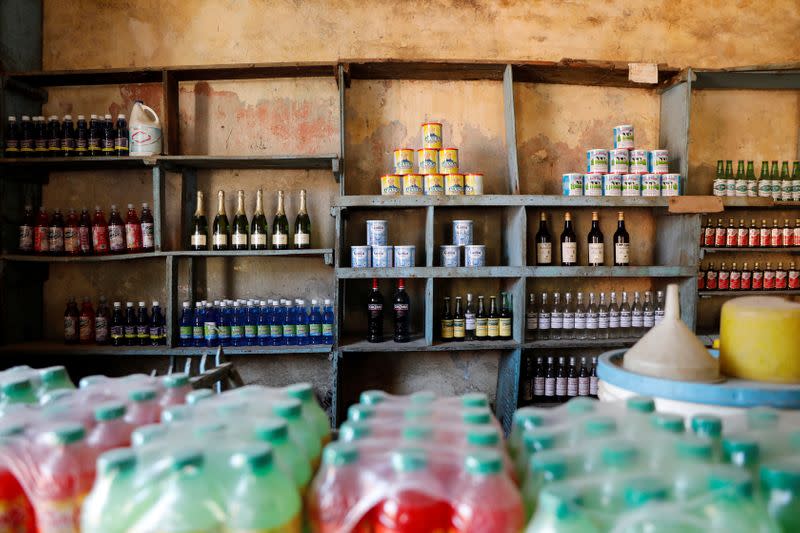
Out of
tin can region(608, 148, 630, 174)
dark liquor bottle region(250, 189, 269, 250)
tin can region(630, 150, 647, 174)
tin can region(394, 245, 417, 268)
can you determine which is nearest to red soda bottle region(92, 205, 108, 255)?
dark liquor bottle region(250, 189, 269, 250)

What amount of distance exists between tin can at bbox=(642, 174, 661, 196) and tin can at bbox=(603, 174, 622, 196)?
142 mm

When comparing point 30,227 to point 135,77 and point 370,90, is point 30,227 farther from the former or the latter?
point 370,90


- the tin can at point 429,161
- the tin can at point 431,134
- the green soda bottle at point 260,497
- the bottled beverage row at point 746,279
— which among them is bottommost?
the green soda bottle at point 260,497

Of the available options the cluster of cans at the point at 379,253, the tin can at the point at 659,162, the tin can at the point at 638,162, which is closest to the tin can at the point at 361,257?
the cluster of cans at the point at 379,253

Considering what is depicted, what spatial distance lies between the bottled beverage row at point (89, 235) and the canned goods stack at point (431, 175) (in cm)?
135

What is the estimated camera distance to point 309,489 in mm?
832

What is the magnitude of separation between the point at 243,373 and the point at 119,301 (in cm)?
83

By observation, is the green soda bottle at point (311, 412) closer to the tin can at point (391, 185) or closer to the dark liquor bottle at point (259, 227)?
the tin can at point (391, 185)

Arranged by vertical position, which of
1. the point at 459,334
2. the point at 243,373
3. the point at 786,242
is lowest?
the point at 243,373

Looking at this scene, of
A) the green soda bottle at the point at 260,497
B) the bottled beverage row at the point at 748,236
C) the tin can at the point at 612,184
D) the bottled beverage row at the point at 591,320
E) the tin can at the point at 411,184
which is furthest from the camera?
the bottled beverage row at the point at 748,236

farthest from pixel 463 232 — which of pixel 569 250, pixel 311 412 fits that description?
pixel 311 412

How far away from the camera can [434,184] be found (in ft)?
10.00

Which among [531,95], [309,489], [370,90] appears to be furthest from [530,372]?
[309,489]

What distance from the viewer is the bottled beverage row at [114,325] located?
3.17 m
